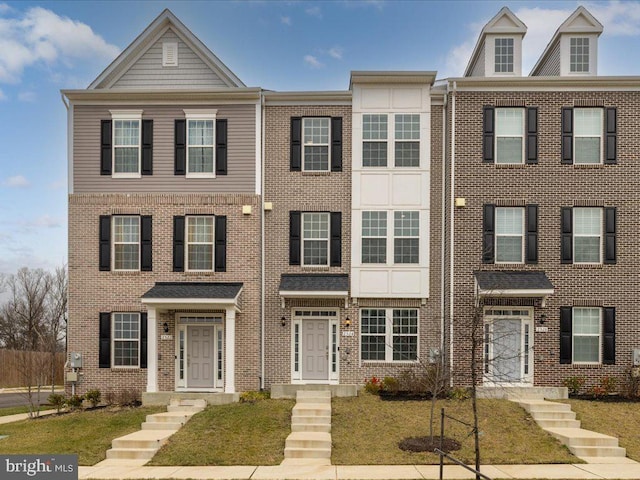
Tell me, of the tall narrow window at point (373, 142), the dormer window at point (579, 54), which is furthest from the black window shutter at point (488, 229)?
the dormer window at point (579, 54)

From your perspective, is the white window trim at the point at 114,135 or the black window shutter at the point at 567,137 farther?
the white window trim at the point at 114,135

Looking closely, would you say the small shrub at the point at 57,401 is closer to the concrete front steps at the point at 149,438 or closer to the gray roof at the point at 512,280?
the concrete front steps at the point at 149,438

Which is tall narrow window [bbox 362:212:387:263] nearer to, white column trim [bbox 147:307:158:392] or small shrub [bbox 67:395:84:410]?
white column trim [bbox 147:307:158:392]

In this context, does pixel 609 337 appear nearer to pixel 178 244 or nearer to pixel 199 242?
pixel 199 242

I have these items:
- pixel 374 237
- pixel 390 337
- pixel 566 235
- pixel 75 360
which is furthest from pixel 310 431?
pixel 566 235

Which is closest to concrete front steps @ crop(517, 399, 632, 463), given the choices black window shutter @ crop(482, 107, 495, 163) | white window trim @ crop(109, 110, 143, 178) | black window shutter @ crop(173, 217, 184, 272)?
black window shutter @ crop(482, 107, 495, 163)

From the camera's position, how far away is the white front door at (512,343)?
1797cm

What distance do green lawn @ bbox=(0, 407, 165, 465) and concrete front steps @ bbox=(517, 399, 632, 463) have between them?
10126 mm

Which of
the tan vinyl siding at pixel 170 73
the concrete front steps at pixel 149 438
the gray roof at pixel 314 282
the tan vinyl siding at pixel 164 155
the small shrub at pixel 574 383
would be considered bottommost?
the concrete front steps at pixel 149 438

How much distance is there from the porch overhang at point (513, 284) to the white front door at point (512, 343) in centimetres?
73

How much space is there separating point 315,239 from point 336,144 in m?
3.01

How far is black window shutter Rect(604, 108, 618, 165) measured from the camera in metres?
18.3

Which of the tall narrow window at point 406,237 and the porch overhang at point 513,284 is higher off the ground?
the tall narrow window at point 406,237

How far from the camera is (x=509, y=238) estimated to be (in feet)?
60.4
